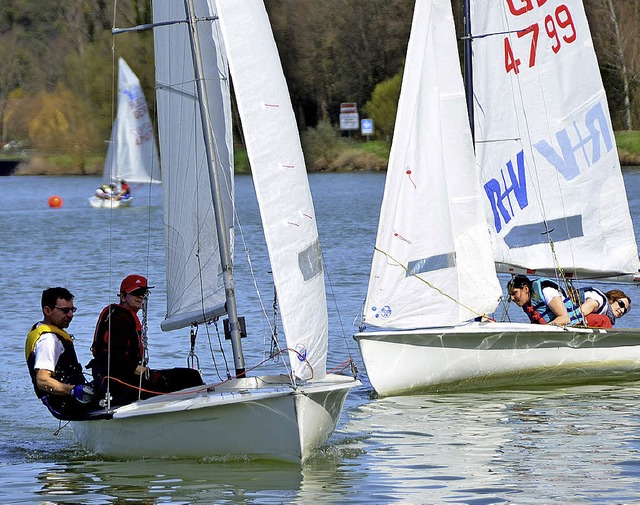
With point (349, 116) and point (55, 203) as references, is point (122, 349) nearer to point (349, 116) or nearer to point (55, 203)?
point (55, 203)

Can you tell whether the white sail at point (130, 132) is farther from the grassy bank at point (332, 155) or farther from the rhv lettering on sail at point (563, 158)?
the rhv lettering on sail at point (563, 158)

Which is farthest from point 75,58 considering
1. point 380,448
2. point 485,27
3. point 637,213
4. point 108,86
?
point 380,448

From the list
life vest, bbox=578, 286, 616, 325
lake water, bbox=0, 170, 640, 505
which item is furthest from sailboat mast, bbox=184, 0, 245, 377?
life vest, bbox=578, 286, 616, 325

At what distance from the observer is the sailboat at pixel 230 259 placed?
712 cm

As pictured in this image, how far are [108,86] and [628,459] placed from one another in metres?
31.4

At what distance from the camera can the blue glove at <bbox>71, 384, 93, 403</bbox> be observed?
7.42m

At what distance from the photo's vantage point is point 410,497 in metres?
6.90

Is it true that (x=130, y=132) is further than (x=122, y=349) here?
Yes

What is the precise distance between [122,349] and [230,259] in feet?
2.44

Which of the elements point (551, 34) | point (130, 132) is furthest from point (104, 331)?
point (130, 132)

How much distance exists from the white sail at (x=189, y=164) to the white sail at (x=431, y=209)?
1977 millimetres

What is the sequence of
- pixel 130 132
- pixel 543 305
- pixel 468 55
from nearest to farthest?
pixel 543 305 → pixel 468 55 → pixel 130 132

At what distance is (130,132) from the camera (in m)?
32.8

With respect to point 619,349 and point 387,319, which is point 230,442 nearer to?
point 387,319
